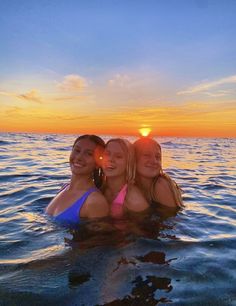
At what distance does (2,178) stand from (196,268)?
7964mm

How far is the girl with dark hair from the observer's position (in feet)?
17.7

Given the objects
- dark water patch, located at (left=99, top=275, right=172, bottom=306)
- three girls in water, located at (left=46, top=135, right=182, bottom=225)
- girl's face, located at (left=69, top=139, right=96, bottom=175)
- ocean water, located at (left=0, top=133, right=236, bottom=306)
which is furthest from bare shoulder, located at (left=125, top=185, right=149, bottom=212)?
dark water patch, located at (left=99, top=275, right=172, bottom=306)

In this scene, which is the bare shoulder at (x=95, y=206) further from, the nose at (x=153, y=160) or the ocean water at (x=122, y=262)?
the nose at (x=153, y=160)

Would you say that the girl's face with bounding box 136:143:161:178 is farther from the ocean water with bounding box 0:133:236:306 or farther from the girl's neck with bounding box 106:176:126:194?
the ocean water with bounding box 0:133:236:306

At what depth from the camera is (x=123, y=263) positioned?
3848mm

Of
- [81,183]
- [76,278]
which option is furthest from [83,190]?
[76,278]

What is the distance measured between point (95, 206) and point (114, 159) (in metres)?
0.91

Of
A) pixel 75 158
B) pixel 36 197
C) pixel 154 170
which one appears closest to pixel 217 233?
pixel 154 170

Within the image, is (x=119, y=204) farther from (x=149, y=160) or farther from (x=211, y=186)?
(x=211, y=186)

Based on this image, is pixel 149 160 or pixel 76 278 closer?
pixel 76 278

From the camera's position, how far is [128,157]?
19.2ft

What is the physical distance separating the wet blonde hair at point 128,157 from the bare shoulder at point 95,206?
0.72 m

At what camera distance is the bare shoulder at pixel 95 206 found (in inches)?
211

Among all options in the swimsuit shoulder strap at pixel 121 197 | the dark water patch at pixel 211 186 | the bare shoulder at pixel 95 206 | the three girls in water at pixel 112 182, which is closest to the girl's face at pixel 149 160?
the three girls in water at pixel 112 182
